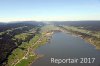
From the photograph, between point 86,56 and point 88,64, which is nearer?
point 88,64

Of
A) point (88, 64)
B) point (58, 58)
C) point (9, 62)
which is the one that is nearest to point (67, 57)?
point (58, 58)

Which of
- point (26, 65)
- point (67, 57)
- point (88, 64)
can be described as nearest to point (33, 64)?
point (26, 65)

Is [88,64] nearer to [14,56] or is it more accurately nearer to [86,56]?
[86,56]

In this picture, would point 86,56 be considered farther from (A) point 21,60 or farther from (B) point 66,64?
(A) point 21,60

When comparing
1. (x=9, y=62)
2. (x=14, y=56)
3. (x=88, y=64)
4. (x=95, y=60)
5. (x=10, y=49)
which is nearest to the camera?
(x=88, y=64)

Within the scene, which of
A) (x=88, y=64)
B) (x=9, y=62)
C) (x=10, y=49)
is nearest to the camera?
(x=88, y=64)

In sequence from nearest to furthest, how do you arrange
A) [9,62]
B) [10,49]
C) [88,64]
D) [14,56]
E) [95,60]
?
[88,64] → [95,60] → [9,62] → [14,56] → [10,49]

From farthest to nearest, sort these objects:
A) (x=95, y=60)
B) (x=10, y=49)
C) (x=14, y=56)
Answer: (x=10, y=49) → (x=14, y=56) → (x=95, y=60)

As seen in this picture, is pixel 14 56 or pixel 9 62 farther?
pixel 14 56
